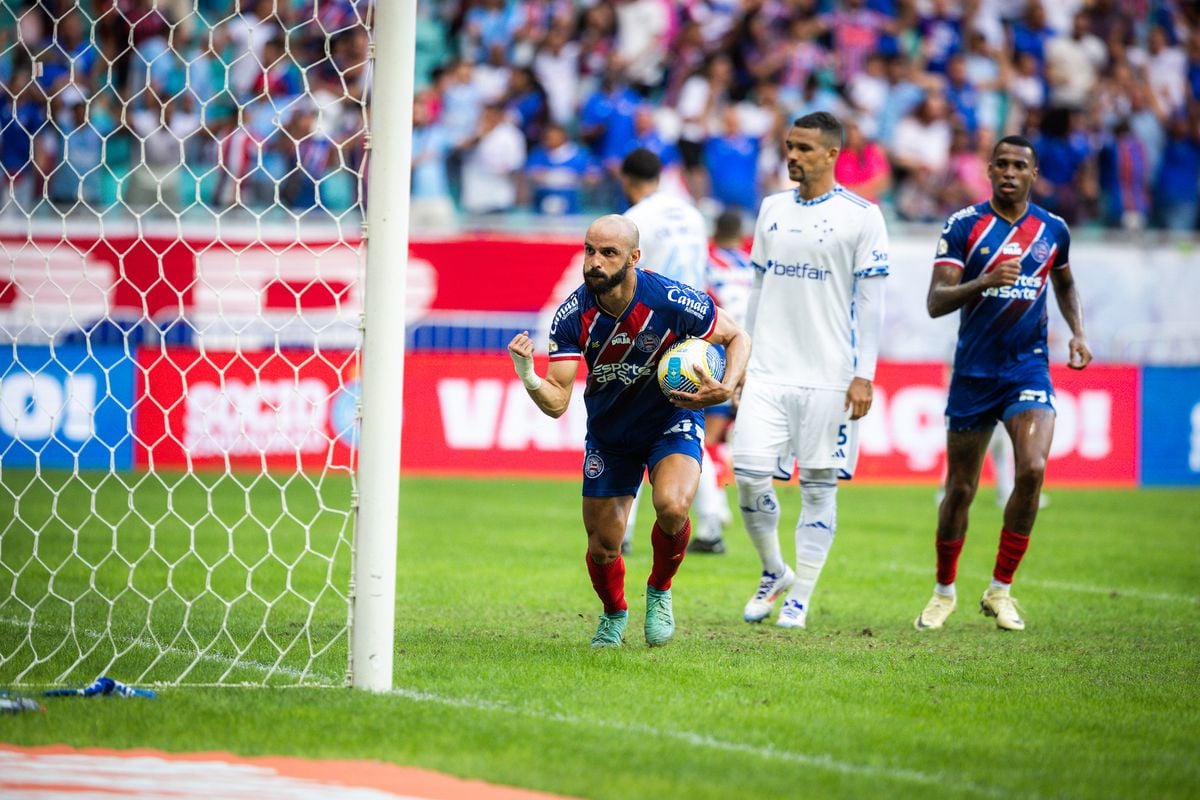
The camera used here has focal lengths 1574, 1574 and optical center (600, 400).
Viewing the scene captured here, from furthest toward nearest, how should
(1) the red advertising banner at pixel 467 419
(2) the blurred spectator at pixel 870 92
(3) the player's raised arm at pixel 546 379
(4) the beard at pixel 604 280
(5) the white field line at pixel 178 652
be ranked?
(2) the blurred spectator at pixel 870 92, (1) the red advertising banner at pixel 467 419, (4) the beard at pixel 604 280, (3) the player's raised arm at pixel 546 379, (5) the white field line at pixel 178 652

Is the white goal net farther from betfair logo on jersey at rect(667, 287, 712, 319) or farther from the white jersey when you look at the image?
betfair logo on jersey at rect(667, 287, 712, 319)

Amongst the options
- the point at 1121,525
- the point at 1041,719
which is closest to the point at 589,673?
the point at 1041,719

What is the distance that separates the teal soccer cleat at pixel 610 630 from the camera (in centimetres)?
770

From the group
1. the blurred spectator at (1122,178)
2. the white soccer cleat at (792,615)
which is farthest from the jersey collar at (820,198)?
the blurred spectator at (1122,178)

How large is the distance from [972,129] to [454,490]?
9.59 meters

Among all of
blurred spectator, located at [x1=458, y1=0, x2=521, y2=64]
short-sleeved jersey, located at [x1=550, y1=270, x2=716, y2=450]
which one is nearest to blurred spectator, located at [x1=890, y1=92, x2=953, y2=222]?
blurred spectator, located at [x1=458, y1=0, x2=521, y2=64]

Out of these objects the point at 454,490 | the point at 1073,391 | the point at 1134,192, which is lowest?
the point at 454,490

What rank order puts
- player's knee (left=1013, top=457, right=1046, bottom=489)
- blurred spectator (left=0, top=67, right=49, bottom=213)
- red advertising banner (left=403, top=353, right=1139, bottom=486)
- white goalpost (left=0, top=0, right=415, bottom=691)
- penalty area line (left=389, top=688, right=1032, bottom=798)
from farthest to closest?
blurred spectator (left=0, top=67, right=49, bottom=213) < red advertising banner (left=403, top=353, right=1139, bottom=486) < player's knee (left=1013, top=457, right=1046, bottom=489) < white goalpost (left=0, top=0, right=415, bottom=691) < penalty area line (left=389, top=688, right=1032, bottom=798)

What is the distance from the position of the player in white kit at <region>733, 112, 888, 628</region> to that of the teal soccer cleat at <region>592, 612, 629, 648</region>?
1184 millimetres

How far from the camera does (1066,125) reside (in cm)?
2120

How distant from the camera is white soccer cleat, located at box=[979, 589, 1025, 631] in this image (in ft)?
28.5

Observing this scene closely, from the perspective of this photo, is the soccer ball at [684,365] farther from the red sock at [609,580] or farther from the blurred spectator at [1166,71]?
the blurred spectator at [1166,71]

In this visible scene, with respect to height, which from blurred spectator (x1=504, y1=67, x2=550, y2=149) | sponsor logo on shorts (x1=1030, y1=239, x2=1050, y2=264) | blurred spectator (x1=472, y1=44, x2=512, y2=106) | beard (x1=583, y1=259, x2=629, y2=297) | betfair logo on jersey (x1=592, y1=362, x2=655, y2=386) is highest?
blurred spectator (x1=472, y1=44, x2=512, y2=106)

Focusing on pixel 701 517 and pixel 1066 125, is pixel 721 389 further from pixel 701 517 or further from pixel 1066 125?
pixel 1066 125
